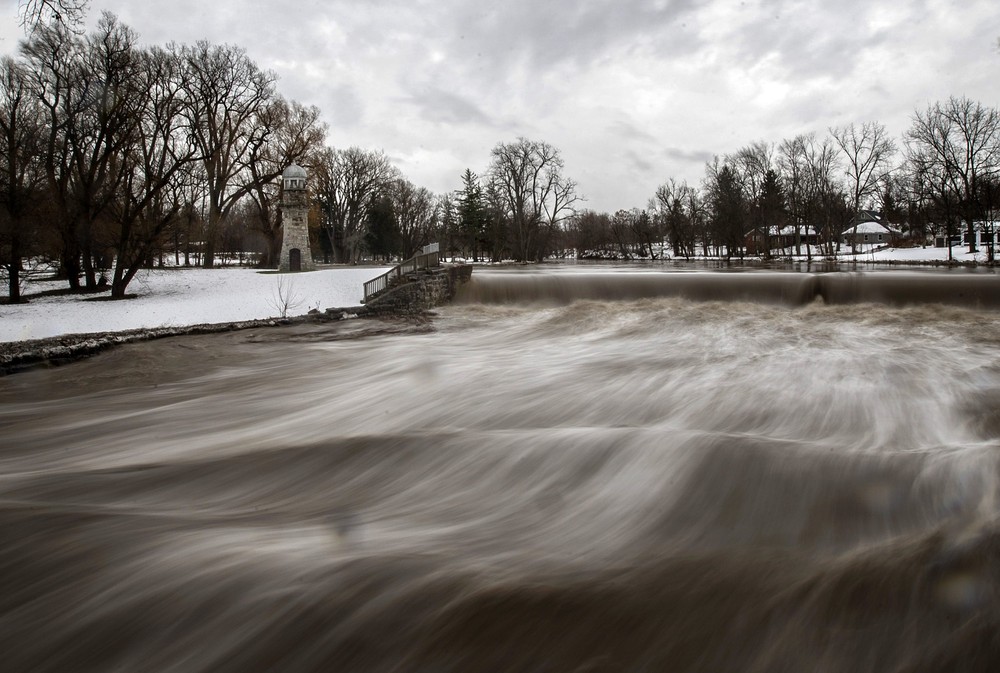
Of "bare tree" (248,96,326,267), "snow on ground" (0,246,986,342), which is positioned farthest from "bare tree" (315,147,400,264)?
"snow on ground" (0,246,986,342)

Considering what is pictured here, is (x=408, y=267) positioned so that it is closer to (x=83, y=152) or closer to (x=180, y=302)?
(x=180, y=302)

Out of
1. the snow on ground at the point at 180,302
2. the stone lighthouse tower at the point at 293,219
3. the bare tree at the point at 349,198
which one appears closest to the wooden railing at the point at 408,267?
the snow on ground at the point at 180,302

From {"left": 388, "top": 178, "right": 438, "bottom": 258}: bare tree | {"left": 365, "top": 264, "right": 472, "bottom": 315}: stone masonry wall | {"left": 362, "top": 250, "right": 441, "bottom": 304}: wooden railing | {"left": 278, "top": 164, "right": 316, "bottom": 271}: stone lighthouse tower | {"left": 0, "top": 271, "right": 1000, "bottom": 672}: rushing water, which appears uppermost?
{"left": 388, "top": 178, "right": 438, "bottom": 258}: bare tree

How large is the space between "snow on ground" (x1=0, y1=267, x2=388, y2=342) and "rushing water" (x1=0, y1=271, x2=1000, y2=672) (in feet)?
49.8

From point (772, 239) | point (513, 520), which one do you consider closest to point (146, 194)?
point (513, 520)

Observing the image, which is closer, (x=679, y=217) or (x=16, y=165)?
(x=16, y=165)

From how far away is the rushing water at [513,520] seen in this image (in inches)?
90.0

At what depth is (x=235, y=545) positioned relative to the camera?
3072 millimetres

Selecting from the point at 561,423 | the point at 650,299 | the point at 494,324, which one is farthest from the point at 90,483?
the point at 650,299

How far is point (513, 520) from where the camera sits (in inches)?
140

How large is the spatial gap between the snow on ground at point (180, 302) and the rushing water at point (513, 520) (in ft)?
49.8

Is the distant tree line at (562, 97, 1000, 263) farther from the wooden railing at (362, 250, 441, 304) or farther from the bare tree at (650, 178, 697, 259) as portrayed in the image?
the wooden railing at (362, 250, 441, 304)

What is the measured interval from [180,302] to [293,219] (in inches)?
473

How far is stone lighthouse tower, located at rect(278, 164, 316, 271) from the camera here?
123 feet
